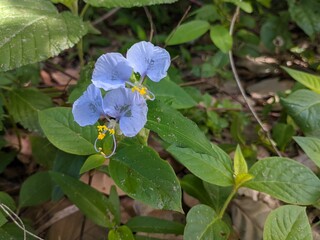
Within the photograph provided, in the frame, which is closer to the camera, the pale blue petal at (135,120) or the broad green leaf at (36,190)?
the pale blue petal at (135,120)

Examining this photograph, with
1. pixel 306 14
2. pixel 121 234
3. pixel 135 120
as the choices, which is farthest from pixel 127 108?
pixel 306 14

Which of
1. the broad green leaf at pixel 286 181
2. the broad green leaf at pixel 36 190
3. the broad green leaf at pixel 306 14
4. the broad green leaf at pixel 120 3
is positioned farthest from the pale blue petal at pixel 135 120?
the broad green leaf at pixel 306 14

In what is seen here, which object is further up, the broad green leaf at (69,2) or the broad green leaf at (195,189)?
the broad green leaf at (69,2)

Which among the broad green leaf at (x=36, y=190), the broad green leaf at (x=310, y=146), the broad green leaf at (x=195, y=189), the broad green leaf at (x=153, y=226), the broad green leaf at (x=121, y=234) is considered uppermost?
the broad green leaf at (x=310, y=146)

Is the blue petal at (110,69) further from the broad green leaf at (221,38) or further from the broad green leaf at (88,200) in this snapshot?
the broad green leaf at (221,38)

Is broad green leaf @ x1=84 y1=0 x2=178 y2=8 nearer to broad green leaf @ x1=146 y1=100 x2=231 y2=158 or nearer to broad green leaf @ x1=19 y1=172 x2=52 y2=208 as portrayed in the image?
broad green leaf @ x1=146 y1=100 x2=231 y2=158

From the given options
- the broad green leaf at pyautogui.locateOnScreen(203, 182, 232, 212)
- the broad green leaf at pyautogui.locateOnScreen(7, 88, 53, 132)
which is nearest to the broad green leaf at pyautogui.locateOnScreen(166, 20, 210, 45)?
the broad green leaf at pyautogui.locateOnScreen(7, 88, 53, 132)

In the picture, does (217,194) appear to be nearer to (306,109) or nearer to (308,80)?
(306,109)
